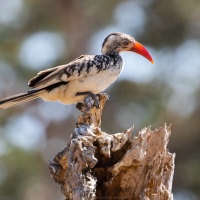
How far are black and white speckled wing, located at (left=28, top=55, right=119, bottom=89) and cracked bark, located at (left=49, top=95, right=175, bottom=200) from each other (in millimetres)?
1407

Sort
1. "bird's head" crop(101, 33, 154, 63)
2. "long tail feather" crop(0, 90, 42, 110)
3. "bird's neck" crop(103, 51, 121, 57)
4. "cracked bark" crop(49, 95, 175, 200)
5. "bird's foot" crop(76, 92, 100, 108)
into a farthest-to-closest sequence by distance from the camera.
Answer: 1. "bird's head" crop(101, 33, 154, 63)
2. "bird's neck" crop(103, 51, 121, 57)
3. "long tail feather" crop(0, 90, 42, 110)
4. "bird's foot" crop(76, 92, 100, 108)
5. "cracked bark" crop(49, 95, 175, 200)

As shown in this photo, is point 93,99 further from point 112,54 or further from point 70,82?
point 112,54

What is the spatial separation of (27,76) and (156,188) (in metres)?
12.9

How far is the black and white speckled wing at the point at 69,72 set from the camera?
809cm

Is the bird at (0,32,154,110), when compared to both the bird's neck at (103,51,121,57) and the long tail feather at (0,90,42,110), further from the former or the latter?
the bird's neck at (103,51,121,57)

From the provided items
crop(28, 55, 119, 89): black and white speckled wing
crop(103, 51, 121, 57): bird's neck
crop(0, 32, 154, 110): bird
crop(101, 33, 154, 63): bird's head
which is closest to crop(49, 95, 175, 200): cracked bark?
crop(0, 32, 154, 110): bird

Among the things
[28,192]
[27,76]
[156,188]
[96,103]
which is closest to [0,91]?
[27,76]

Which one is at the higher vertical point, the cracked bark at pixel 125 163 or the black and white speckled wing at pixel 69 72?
the black and white speckled wing at pixel 69 72

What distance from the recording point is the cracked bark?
21.5 feet

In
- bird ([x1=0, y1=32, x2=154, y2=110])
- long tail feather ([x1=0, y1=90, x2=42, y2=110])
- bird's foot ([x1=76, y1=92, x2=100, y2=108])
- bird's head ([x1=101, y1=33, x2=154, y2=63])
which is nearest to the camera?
bird's foot ([x1=76, y1=92, x2=100, y2=108])

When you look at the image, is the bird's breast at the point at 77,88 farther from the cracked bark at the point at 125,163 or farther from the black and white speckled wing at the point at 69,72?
the cracked bark at the point at 125,163

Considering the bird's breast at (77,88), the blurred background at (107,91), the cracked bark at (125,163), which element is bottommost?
the cracked bark at (125,163)

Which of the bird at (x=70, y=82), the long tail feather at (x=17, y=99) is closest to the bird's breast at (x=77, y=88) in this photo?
the bird at (x=70, y=82)

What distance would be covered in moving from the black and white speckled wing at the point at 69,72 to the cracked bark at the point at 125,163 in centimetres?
141
